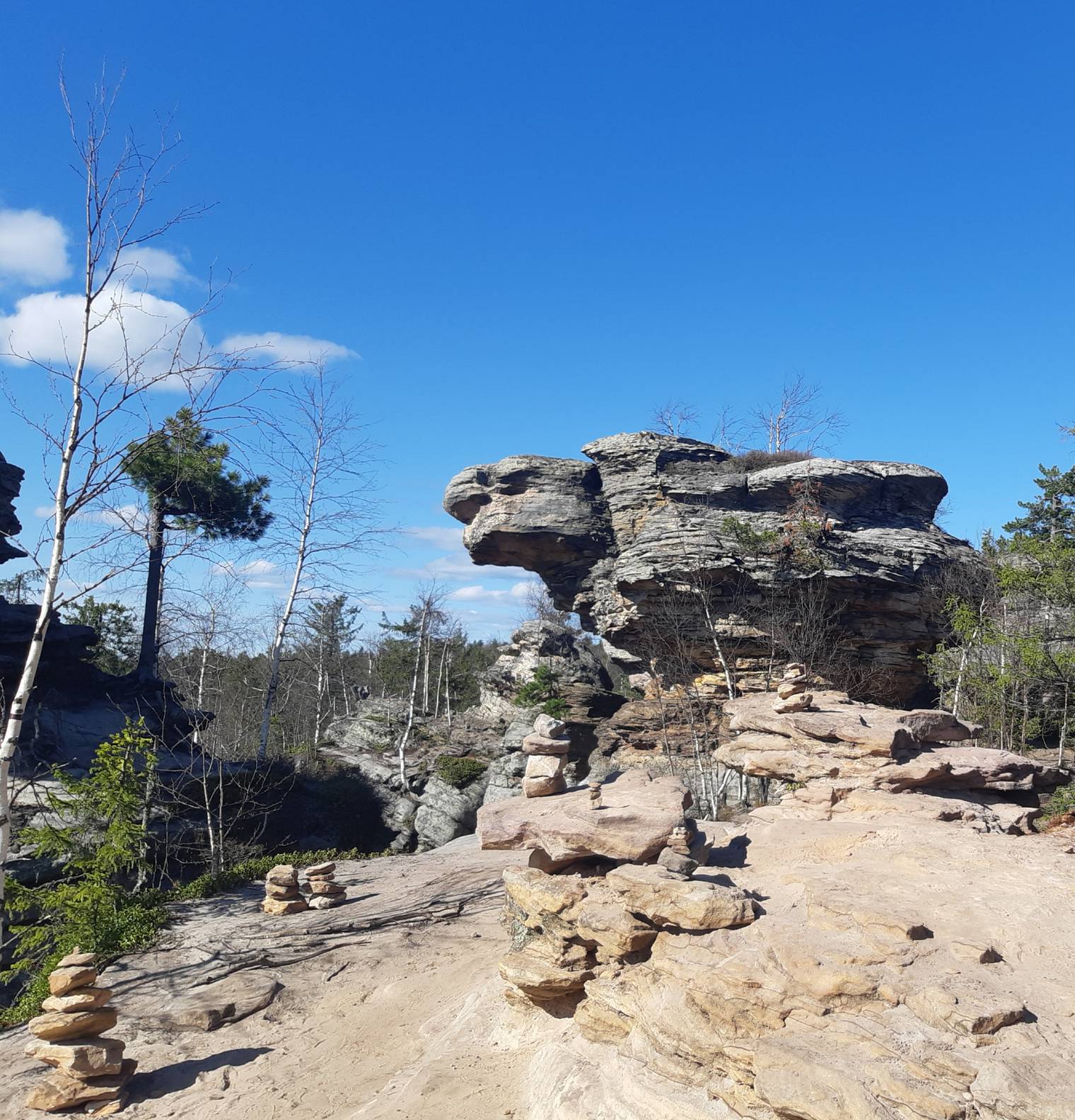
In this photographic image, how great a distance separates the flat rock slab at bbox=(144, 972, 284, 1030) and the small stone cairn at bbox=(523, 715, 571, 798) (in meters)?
3.87

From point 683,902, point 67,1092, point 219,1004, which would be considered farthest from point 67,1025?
point 683,902

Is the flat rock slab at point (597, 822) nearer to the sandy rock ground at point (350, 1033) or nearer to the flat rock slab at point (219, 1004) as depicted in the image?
the sandy rock ground at point (350, 1033)

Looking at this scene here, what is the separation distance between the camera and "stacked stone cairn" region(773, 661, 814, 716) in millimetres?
11000

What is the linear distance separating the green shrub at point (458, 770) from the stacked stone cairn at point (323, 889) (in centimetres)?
1140

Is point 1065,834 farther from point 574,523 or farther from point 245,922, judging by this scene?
point 574,523

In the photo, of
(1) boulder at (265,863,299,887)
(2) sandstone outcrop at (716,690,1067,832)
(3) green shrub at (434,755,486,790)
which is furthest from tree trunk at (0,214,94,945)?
(3) green shrub at (434,755,486,790)

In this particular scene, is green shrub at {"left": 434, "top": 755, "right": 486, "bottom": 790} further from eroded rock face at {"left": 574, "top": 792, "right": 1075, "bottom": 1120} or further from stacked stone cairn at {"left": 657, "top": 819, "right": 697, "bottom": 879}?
eroded rock face at {"left": 574, "top": 792, "right": 1075, "bottom": 1120}

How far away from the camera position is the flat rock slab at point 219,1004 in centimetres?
834

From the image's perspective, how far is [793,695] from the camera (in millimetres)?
11203

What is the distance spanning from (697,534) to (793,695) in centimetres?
1301

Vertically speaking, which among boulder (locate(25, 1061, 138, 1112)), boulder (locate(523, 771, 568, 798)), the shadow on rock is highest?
boulder (locate(523, 771, 568, 798))

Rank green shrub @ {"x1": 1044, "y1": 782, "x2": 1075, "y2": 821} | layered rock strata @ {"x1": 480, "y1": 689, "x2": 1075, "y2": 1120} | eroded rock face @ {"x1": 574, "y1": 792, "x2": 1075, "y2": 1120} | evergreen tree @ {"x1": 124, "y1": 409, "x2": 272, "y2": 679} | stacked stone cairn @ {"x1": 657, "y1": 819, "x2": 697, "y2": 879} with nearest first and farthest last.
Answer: eroded rock face @ {"x1": 574, "y1": 792, "x2": 1075, "y2": 1120}
layered rock strata @ {"x1": 480, "y1": 689, "x2": 1075, "y2": 1120}
stacked stone cairn @ {"x1": 657, "y1": 819, "x2": 697, "y2": 879}
green shrub @ {"x1": 1044, "y1": 782, "x2": 1075, "y2": 821}
evergreen tree @ {"x1": 124, "y1": 409, "x2": 272, "y2": 679}

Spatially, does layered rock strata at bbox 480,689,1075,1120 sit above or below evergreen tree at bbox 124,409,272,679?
below

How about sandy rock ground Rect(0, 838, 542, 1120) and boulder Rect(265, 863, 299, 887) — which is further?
boulder Rect(265, 863, 299, 887)
